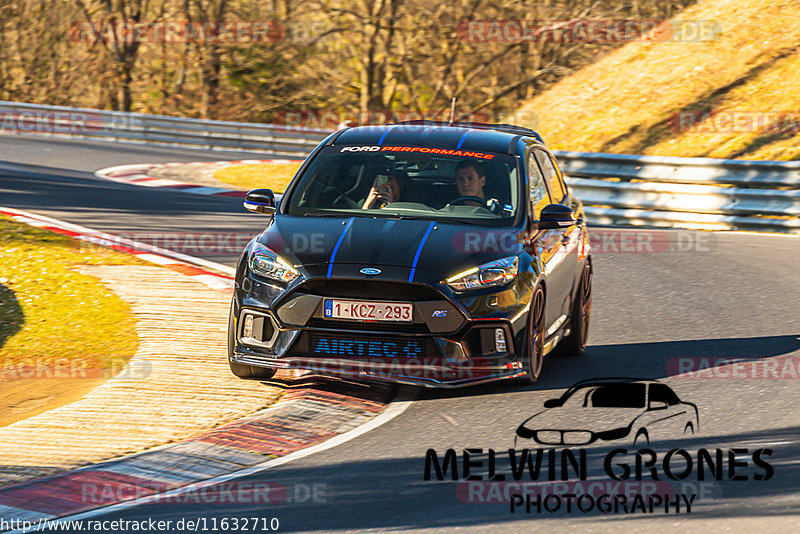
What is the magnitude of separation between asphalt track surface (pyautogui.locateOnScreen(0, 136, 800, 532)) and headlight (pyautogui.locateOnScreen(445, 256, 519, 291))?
0.75 m

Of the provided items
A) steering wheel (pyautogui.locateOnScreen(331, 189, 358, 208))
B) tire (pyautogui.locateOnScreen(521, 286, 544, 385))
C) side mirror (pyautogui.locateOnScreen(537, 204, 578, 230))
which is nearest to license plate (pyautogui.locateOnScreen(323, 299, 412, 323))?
tire (pyautogui.locateOnScreen(521, 286, 544, 385))

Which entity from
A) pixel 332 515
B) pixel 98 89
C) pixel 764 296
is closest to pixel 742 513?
pixel 332 515

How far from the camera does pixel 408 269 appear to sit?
6852 mm

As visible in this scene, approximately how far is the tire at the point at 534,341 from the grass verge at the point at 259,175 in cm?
1376

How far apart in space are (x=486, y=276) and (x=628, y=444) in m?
1.43

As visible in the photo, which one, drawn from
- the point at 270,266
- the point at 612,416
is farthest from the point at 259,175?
the point at 612,416

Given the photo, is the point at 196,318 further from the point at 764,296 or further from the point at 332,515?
the point at 764,296

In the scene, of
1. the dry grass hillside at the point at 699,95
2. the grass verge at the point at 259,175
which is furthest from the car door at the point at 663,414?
the dry grass hillside at the point at 699,95

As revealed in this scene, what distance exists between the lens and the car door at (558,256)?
25.8 ft

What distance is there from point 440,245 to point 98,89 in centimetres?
3447

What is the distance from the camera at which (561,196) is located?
353 inches

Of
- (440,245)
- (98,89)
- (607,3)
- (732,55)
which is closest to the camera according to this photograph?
(440,245)

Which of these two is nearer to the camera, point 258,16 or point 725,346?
point 725,346

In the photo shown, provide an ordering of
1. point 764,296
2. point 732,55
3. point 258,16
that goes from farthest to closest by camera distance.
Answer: point 258,16 → point 732,55 → point 764,296
